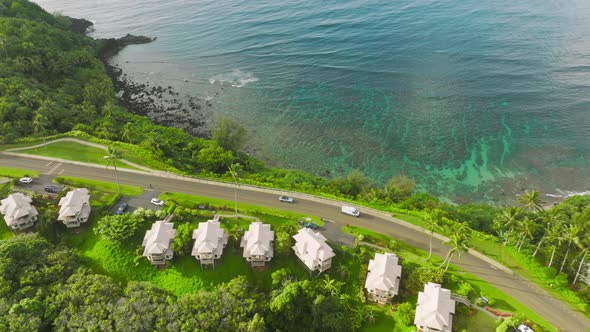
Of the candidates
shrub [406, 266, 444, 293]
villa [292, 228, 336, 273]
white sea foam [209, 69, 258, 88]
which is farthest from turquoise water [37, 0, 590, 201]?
shrub [406, 266, 444, 293]

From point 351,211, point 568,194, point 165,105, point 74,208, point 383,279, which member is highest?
point 165,105

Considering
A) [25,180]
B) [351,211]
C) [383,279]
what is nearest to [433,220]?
[351,211]

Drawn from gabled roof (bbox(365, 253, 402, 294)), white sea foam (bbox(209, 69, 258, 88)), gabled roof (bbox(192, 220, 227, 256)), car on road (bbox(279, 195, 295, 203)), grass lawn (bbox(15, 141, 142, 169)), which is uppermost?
white sea foam (bbox(209, 69, 258, 88))

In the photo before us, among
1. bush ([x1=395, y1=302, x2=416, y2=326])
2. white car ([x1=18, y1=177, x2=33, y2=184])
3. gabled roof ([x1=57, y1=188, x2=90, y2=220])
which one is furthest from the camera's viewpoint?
white car ([x1=18, y1=177, x2=33, y2=184])

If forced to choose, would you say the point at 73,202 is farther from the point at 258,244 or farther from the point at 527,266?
the point at 527,266

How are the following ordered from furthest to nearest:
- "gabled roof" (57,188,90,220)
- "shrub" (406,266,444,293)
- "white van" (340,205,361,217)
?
"white van" (340,205,361,217), "gabled roof" (57,188,90,220), "shrub" (406,266,444,293)

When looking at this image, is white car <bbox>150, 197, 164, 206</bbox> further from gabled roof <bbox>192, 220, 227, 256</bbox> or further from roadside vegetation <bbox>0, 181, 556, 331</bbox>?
gabled roof <bbox>192, 220, 227, 256</bbox>
